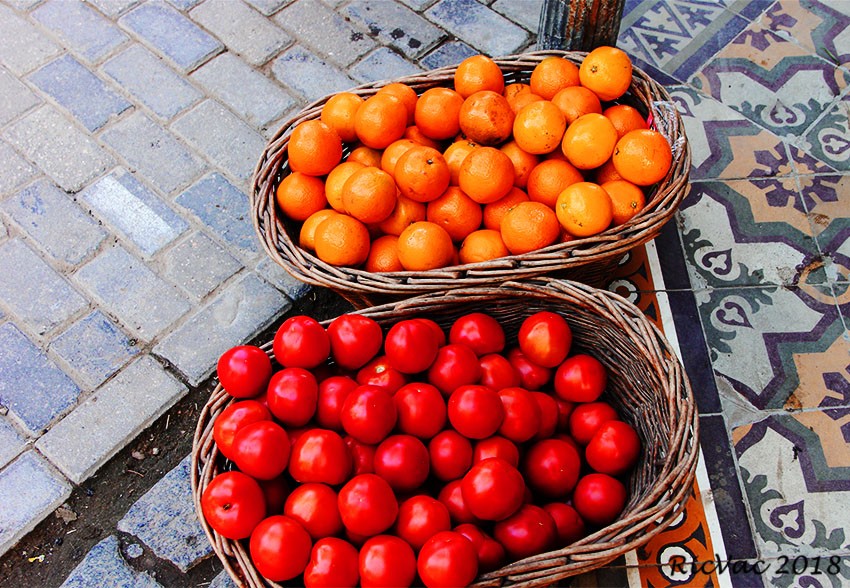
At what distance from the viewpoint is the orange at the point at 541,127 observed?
2.12 m

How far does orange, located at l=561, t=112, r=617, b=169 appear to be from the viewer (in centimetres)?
208

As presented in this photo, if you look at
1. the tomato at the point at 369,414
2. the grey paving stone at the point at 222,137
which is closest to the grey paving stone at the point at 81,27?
the grey paving stone at the point at 222,137

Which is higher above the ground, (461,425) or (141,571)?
(461,425)

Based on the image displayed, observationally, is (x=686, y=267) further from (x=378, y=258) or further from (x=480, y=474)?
(x=480, y=474)

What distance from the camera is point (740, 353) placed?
2420 mm

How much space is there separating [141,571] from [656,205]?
1.79 meters

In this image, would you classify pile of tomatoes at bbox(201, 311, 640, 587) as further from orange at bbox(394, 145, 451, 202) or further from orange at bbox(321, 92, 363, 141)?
orange at bbox(321, 92, 363, 141)

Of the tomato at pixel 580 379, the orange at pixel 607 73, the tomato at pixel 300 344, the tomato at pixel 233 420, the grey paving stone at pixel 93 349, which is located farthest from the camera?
the grey paving stone at pixel 93 349

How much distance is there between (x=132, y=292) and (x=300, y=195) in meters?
0.81

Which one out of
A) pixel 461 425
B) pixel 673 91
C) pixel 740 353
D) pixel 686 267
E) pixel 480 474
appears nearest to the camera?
pixel 480 474

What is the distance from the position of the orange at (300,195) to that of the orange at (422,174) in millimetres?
279

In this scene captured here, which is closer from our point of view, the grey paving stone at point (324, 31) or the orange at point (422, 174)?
the orange at point (422, 174)

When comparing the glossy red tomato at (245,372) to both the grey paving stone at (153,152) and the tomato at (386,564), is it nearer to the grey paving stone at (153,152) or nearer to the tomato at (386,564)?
the tomato at (386,564)

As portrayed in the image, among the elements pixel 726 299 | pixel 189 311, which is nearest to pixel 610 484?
pixel 726 299
